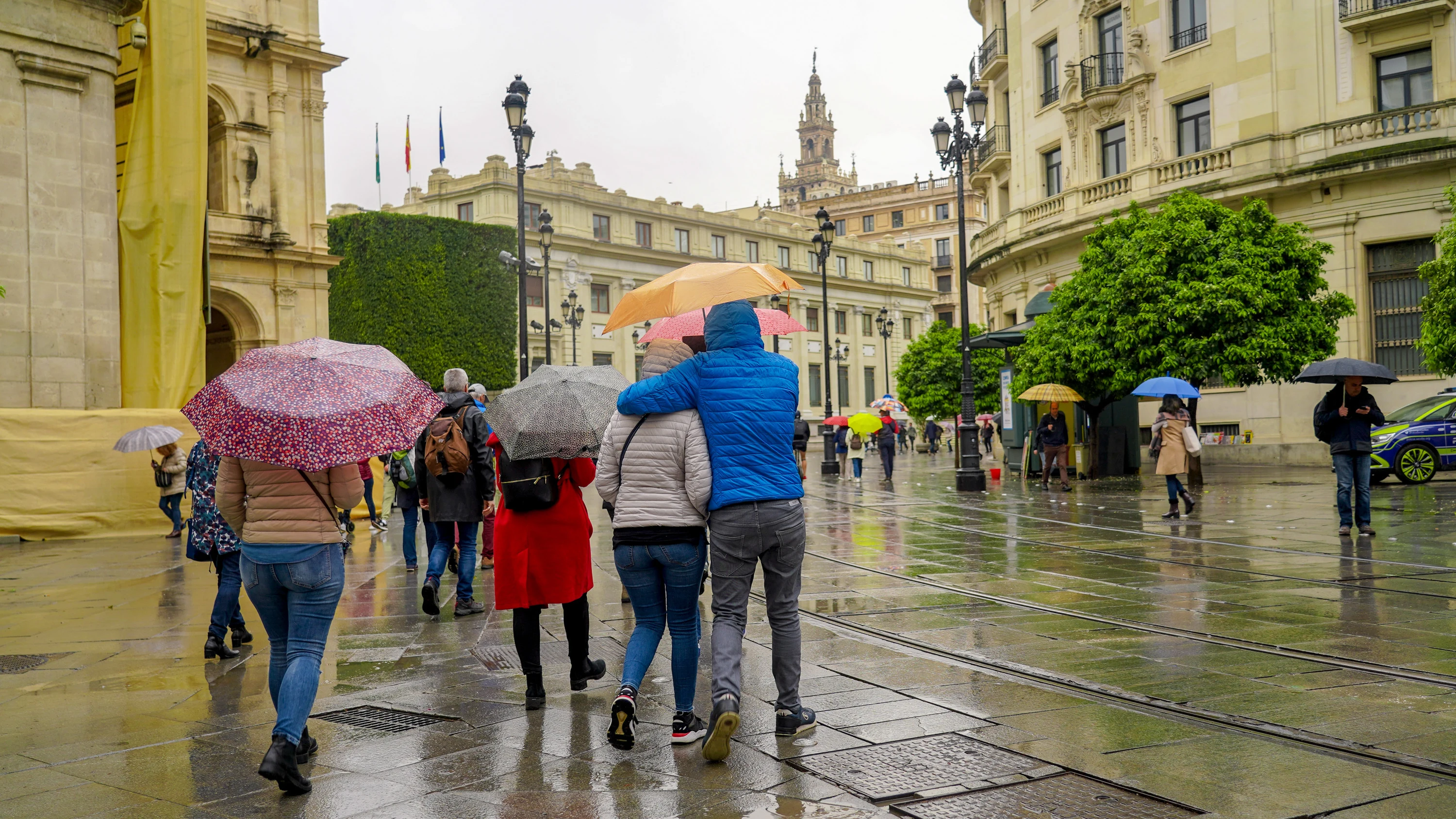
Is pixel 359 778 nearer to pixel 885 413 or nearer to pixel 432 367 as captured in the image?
pixel 885 413

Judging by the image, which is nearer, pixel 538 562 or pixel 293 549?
pixel 293 549

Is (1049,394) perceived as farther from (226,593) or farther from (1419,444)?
(226,593)

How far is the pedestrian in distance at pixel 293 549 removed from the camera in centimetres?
477

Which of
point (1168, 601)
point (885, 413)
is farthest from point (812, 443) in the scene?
point (1168, 601)

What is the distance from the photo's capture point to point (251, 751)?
5.27m

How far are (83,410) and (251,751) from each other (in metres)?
14.1

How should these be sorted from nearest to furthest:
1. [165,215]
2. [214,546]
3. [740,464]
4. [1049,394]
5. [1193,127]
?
[740,464] → [214,546] → [165,215] → [1049,394] → [1193,127]

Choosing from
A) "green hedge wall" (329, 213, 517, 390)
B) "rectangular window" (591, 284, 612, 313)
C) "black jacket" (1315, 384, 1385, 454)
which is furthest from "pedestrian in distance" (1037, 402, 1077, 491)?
"rectangular window" (591, 284, 612, 313)

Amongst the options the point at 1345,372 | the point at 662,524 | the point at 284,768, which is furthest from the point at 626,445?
the point at 1345,372

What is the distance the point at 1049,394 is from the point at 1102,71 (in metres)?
14.9

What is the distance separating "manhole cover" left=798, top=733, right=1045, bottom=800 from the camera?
177 inches

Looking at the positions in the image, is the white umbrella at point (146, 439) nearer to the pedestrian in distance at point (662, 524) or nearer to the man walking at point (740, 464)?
the pedestrian in distance at point (662, 524)

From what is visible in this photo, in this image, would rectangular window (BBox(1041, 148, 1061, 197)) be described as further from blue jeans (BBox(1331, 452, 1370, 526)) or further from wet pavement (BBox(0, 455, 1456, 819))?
wet pavement (BBox(0, 455, 1456, 819))

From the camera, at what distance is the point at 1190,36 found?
103ft
